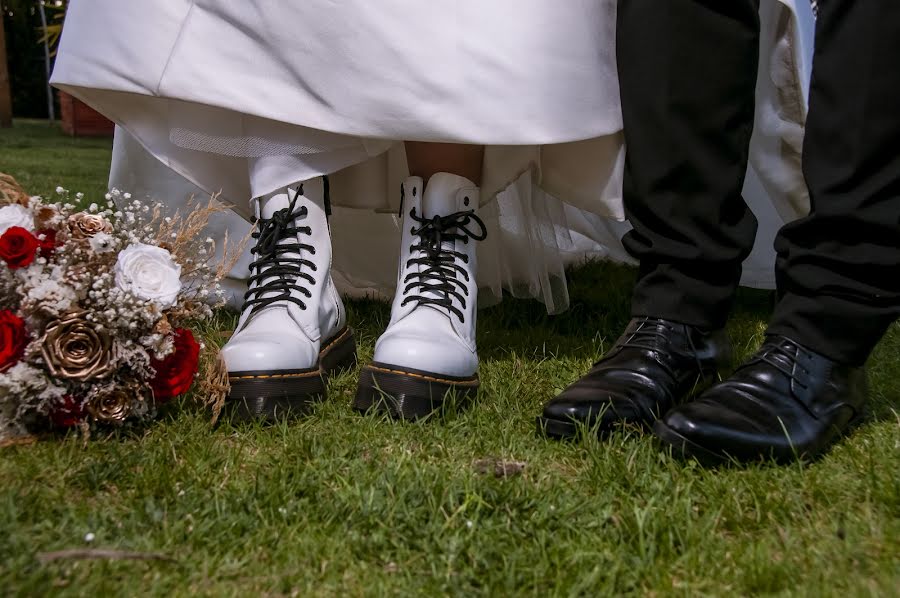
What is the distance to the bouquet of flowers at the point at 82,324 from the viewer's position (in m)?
1.24

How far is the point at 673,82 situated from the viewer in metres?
1.40

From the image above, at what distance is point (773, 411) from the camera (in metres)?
1.25

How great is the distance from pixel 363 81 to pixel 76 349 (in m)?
0.66

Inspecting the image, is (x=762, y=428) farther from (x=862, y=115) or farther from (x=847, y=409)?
(x=862, y=115)

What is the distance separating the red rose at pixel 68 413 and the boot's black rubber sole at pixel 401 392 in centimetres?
42

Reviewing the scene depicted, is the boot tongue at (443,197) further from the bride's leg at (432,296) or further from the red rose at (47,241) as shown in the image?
the red rose at (47,241)

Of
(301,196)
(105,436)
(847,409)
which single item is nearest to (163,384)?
(105,436)

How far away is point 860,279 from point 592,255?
1686 millimetres

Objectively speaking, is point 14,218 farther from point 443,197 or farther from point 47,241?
point 443,197

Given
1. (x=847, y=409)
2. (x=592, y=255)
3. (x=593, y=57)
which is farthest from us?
(x=592, y=255)

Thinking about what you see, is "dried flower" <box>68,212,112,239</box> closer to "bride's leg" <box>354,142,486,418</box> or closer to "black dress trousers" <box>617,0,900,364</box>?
"bride's leg" <box>354,142,486,418</box>

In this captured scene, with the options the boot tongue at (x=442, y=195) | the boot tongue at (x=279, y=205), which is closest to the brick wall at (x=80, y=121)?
the boot tongue at (x=279, y=205)

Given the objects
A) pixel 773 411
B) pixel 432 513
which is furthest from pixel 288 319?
pixel 773 411

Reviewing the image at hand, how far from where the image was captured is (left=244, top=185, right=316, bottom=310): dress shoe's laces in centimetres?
150
